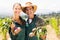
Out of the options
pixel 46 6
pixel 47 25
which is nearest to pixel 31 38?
pixel 47 25

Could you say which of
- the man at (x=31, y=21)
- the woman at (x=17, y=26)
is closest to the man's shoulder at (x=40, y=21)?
the man at (x=31, y=21)

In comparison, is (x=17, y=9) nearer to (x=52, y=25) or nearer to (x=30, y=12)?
(x=30, y=12)

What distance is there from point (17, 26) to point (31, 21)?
0.16 m

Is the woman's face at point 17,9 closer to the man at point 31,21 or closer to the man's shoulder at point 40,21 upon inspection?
the man at point 31,21

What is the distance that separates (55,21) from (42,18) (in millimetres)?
142

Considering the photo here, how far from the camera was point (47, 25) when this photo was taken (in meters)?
2.06

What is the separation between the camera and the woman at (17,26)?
2010 millimetres

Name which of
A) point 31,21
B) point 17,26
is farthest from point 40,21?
point 17,26

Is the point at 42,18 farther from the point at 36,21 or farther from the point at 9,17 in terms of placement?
the point at 9,17

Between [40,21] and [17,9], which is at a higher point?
[17,9]

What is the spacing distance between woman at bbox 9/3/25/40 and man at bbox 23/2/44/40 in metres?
0.05

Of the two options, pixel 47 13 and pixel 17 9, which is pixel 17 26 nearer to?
pixel 17 9

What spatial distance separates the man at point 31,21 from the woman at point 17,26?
52mm

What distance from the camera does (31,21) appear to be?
2062 mm
